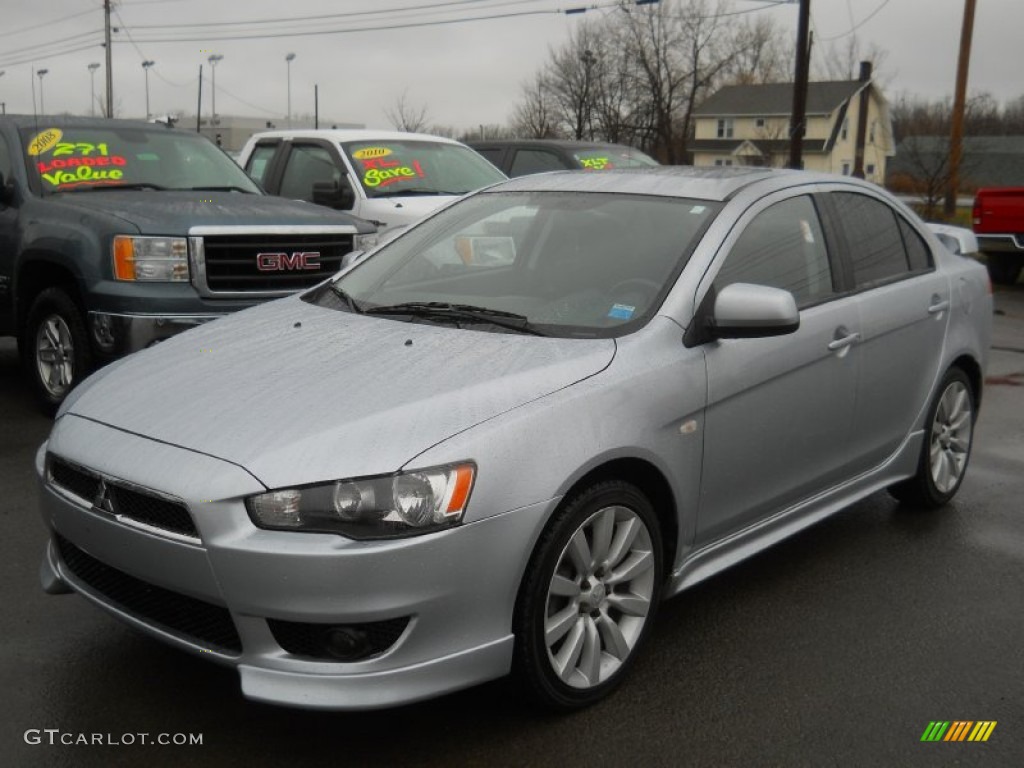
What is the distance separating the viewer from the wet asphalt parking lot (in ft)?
A: 10.1

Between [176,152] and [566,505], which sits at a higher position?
→ [176,152]

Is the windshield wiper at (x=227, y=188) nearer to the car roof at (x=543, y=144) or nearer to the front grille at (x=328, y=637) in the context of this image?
the car roof at (x=543, y=144)

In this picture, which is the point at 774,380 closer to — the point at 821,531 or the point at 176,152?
the point at 821,531

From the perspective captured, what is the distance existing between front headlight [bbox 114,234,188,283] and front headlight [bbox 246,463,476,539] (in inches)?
156

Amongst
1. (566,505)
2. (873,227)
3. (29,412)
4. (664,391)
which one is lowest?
(29,412)

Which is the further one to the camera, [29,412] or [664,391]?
[29,412]

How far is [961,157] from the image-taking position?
23594 millimetres

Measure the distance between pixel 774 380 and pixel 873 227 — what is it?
4.39 ft

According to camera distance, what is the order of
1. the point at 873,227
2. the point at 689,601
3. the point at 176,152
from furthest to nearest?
the point at 176,152 < the point at 873,227 < the point at 689,601

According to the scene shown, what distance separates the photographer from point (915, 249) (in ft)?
16.7

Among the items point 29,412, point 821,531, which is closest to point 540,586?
point 821,531

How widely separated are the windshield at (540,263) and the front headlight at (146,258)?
2.24m

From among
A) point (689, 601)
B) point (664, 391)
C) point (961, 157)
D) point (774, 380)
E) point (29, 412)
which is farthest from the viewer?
point (961, 157)

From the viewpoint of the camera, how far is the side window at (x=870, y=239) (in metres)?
4.62
